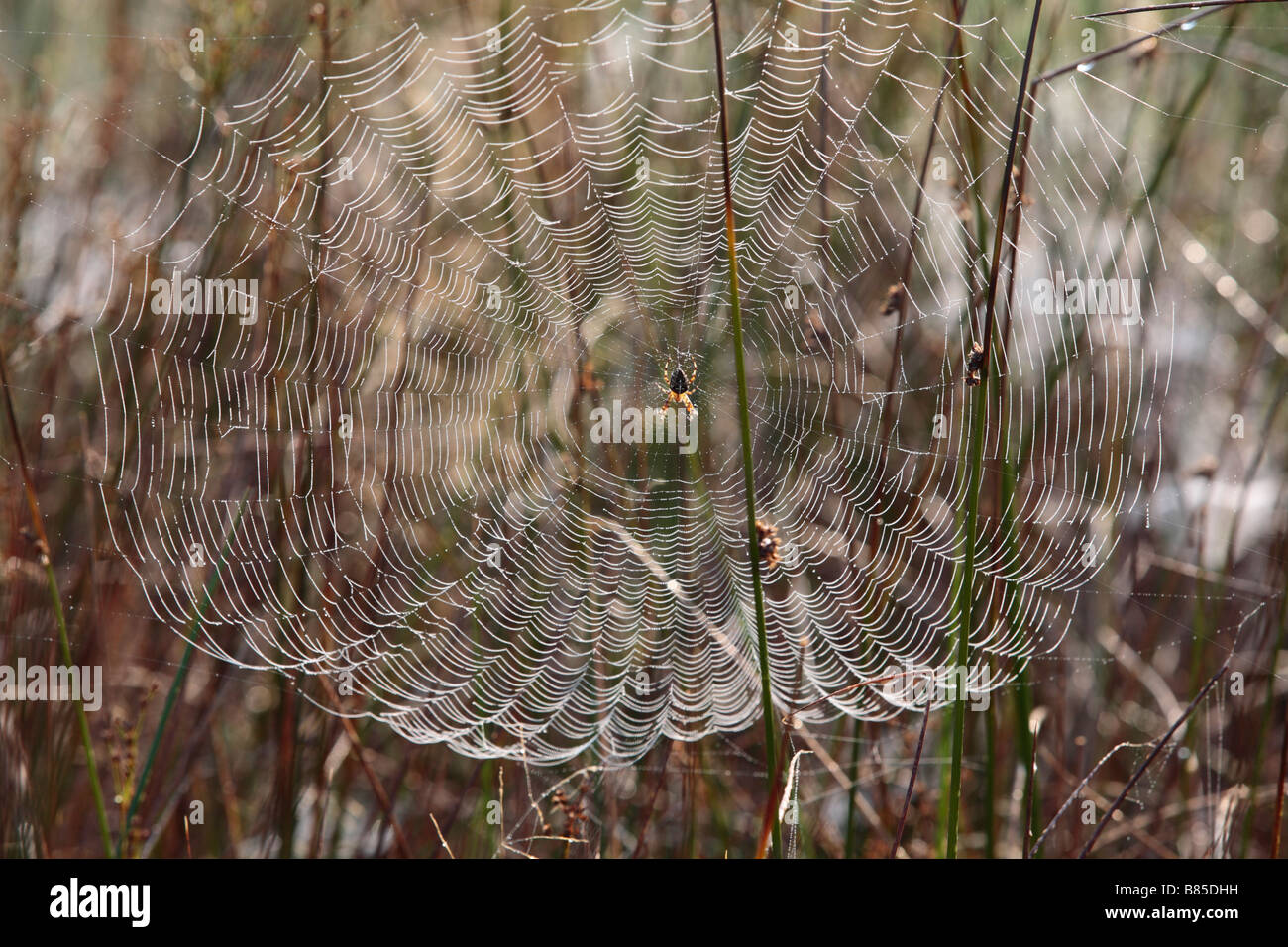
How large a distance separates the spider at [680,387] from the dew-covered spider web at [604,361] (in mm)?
53

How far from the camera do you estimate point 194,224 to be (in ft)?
10.9

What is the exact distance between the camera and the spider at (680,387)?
411 centimetres

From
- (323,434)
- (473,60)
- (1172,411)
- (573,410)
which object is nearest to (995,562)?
(1172,411)

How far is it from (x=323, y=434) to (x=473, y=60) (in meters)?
1.61

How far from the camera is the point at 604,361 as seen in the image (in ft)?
13.5

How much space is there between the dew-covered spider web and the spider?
0.17ft

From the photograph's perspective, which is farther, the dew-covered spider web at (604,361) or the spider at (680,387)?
the spider at (680,387)

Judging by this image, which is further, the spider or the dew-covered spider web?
the spider

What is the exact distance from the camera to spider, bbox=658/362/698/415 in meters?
4.11

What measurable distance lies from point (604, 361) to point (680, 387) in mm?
374

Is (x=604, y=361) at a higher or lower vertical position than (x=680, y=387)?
higher

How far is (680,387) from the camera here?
4109 mm

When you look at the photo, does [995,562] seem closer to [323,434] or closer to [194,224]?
[323,434]
